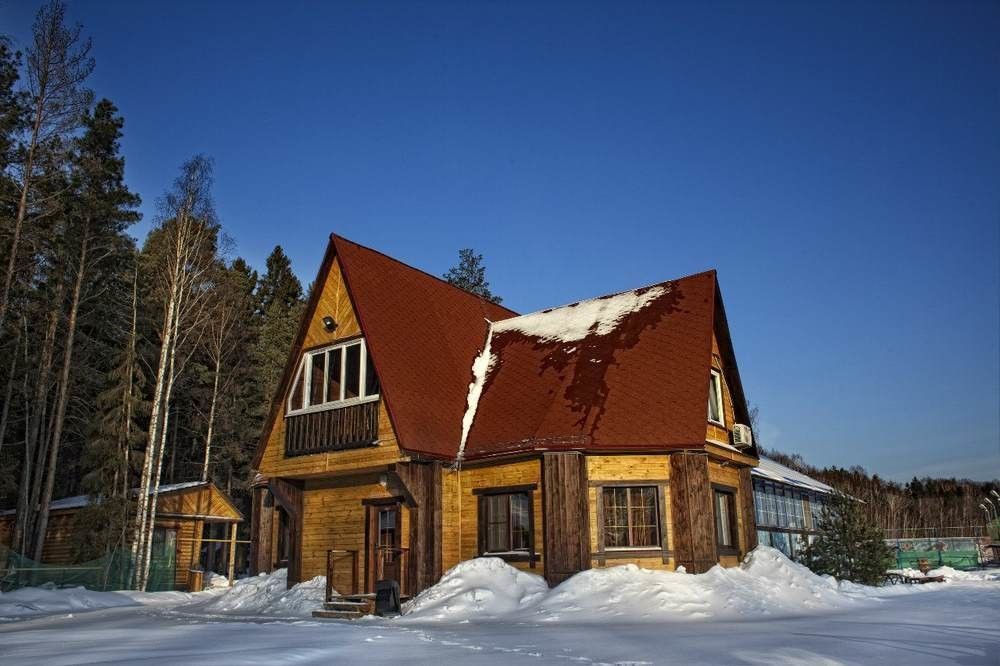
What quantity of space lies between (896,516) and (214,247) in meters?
48.7

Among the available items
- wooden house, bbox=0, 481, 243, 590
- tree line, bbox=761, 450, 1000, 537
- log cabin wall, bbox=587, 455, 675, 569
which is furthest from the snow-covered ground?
tree line, bbox=761, 450, 1000, 537

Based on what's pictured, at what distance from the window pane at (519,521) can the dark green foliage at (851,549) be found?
8800 millimetres

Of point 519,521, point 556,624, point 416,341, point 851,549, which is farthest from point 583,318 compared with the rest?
point 556,624

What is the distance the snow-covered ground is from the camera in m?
8.11

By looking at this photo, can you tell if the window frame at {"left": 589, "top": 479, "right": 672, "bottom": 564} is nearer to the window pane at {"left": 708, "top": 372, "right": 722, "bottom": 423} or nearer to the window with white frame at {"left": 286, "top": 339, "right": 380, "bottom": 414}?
the window pane at {"left": 708, "top": 372, "right": 722, "bottom": 423}

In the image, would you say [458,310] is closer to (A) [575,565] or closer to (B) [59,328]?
(A) [575,565]

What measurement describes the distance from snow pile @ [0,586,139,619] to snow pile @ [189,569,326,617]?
2.69 m

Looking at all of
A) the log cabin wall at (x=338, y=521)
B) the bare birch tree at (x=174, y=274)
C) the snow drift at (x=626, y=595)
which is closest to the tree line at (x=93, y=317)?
the bare birch tree at (x=174, y=274)

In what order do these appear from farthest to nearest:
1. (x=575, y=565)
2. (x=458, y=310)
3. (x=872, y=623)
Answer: (x=458, y=310) < (x=575, y=565) < (x=872, y=623)

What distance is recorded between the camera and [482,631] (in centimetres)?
1123

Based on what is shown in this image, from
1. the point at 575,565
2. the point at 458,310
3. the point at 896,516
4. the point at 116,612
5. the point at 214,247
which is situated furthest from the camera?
the point at 896,516

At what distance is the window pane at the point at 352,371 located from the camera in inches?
713

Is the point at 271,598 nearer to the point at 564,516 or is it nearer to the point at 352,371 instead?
the point at 352,371

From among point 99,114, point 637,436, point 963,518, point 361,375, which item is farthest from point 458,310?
point 963,518
